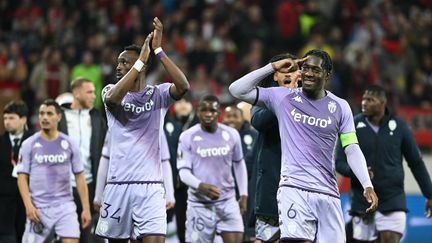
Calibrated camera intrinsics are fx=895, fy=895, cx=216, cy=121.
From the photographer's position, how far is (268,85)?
9.02 meters

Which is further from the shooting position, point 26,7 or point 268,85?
point 26,7

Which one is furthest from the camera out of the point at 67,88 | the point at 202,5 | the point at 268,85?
the point at 202,5

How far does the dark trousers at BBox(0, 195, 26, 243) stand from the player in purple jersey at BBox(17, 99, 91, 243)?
78 cm

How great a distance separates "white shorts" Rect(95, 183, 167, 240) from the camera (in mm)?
8266

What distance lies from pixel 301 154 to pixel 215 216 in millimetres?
3532

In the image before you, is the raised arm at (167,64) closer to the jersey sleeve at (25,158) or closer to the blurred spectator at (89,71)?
the jersey sleeve at (25,158)

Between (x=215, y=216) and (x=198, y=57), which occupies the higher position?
(x=198, y=57)

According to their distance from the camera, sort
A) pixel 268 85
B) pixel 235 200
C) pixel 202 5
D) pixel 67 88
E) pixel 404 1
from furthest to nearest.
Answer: pixel 404 1 < pixel 202 5 < pixel 67 88 < pixel 235 200 < pixel 268 85

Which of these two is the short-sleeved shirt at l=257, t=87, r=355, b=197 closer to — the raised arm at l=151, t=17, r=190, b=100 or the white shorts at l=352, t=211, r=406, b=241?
the raised arm at l=151, t=17, r=190, b=100

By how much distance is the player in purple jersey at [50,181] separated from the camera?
10.7m

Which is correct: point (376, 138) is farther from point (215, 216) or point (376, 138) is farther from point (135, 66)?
point (135, 66)

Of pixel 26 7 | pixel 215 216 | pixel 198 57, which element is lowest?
pixel 215 216

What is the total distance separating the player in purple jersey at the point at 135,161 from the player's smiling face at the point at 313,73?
1.10 metres

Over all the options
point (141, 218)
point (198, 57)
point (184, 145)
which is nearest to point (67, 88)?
point (198, 57)
